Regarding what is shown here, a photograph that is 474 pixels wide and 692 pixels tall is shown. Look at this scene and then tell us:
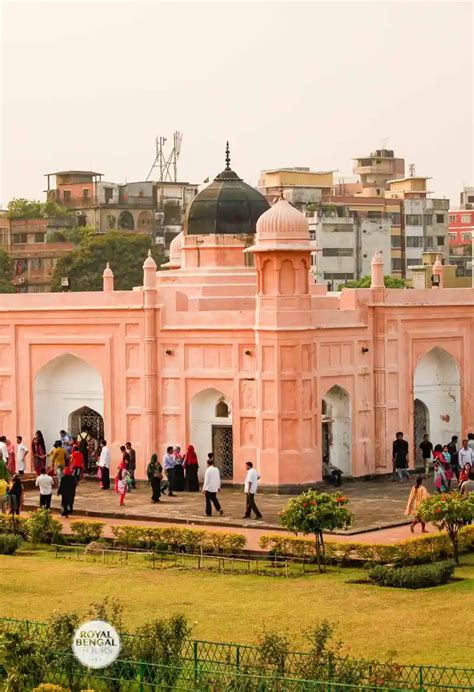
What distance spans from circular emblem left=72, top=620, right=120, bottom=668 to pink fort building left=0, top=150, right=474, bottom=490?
14.1 meters

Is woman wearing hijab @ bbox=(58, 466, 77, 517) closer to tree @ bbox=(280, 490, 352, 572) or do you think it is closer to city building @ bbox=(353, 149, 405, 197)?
tree @ bbox=(280, 490, 352, 572)

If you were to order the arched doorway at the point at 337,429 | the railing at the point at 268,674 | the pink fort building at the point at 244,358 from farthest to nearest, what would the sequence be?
1. the arched doorway at the point at 337,429
2. the pink fort building at the point at 244,358
3. the railing at the point at 268,674

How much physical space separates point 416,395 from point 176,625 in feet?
60.0

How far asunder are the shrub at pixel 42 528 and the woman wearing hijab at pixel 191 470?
5.59 meters

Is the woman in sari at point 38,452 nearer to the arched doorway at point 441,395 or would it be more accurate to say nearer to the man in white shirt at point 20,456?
the man in white shirt at point 20,456

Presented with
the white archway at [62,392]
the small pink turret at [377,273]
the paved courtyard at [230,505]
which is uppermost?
the small pink turret at [377,273]

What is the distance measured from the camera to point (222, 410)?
31.4 metres

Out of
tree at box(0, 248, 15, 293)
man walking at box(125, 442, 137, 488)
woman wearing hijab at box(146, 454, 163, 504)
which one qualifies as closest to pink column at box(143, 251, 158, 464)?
man walking at box(125, 442, 137, 488)

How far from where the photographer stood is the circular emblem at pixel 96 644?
15.1 m

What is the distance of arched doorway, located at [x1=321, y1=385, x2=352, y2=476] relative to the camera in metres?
31.7

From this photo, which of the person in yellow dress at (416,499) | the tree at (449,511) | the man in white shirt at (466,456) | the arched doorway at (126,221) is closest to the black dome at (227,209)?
the man in white shirt at (466,456)

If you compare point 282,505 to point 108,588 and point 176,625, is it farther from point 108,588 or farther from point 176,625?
point 176,625

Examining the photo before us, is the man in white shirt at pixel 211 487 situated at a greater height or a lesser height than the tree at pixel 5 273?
lesser

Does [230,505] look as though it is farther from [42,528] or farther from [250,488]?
[42,528]
